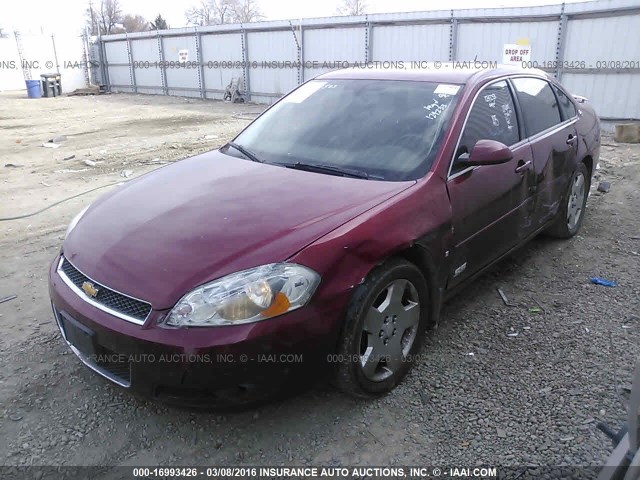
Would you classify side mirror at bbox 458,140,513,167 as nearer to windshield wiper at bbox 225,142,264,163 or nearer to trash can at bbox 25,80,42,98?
windshield wiper at bbox 225,142,264,163

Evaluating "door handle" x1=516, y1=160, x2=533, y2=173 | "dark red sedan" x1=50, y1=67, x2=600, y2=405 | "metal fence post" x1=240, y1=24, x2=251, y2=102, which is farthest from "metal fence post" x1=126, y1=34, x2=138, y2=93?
"door handle" x1=516, y1=160, x2=533, y2=173

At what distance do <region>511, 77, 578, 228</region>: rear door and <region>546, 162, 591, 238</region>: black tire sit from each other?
0.14 meters

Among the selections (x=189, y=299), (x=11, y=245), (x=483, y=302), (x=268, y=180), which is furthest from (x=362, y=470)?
(x=11, y=245)

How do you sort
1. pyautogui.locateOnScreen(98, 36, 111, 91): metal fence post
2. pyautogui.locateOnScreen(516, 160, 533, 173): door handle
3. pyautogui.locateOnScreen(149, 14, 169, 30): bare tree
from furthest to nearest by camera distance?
pyautogui.locateOnScreen(149, 14, 169, 30): bare tree
pyautogui.locateOnScreen(98, 36, 111, 91): metal fence post
pyautogui.locateOnScreen(516, 160, 533, 173): door handle

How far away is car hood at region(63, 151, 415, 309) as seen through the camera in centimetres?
233

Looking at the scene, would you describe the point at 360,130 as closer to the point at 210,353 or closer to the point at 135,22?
the point at 210,353

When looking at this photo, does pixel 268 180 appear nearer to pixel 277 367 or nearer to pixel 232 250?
pixel 232 250

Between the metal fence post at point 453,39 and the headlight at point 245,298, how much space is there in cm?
1357

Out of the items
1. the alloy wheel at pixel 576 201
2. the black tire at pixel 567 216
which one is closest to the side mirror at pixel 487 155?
the black tire at pixel 567 216

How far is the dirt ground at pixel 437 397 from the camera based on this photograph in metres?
2.45

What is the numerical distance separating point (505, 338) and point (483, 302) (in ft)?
1.72

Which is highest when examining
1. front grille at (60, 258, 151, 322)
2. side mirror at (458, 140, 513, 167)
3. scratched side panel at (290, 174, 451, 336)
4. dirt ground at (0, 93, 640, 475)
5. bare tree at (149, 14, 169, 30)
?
bare tree at (149, 14, 169, 30)

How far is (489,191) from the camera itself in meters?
3.37

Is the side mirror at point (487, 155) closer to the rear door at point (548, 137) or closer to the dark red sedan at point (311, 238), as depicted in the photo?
the dark red sedan at point (311, 238)
